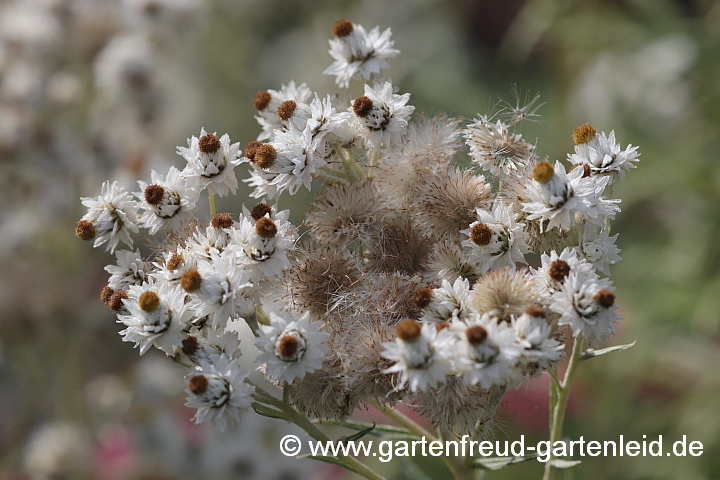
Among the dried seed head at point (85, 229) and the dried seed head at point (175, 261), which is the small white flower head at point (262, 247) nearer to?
the dried seed head at point (175, 261)

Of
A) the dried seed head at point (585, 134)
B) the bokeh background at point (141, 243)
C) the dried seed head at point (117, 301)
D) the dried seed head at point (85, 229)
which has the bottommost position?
the dried seed head at point (117, 301)

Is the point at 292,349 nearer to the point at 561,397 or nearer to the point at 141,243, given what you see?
the point at 561,397

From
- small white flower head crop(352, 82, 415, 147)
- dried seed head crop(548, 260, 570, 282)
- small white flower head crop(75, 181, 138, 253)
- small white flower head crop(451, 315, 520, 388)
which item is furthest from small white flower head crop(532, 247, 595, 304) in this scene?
small white flower head crop(75, 181, 138, 253)

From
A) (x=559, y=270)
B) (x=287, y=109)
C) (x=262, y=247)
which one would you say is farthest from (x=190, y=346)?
(x=559, y=270)

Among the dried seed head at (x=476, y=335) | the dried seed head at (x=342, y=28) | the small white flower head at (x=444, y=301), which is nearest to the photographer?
the dried seed head at (x=476, y=335)

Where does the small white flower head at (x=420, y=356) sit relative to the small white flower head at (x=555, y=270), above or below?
below

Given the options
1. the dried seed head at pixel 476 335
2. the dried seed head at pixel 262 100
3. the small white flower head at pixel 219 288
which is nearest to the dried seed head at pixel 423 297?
the dried seed head at pixel 476 335

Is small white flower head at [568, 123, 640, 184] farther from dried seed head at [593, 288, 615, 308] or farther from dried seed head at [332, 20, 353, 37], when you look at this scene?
dried seed head at [332, 20, 353, 37]

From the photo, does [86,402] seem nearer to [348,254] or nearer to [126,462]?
[126,462]
